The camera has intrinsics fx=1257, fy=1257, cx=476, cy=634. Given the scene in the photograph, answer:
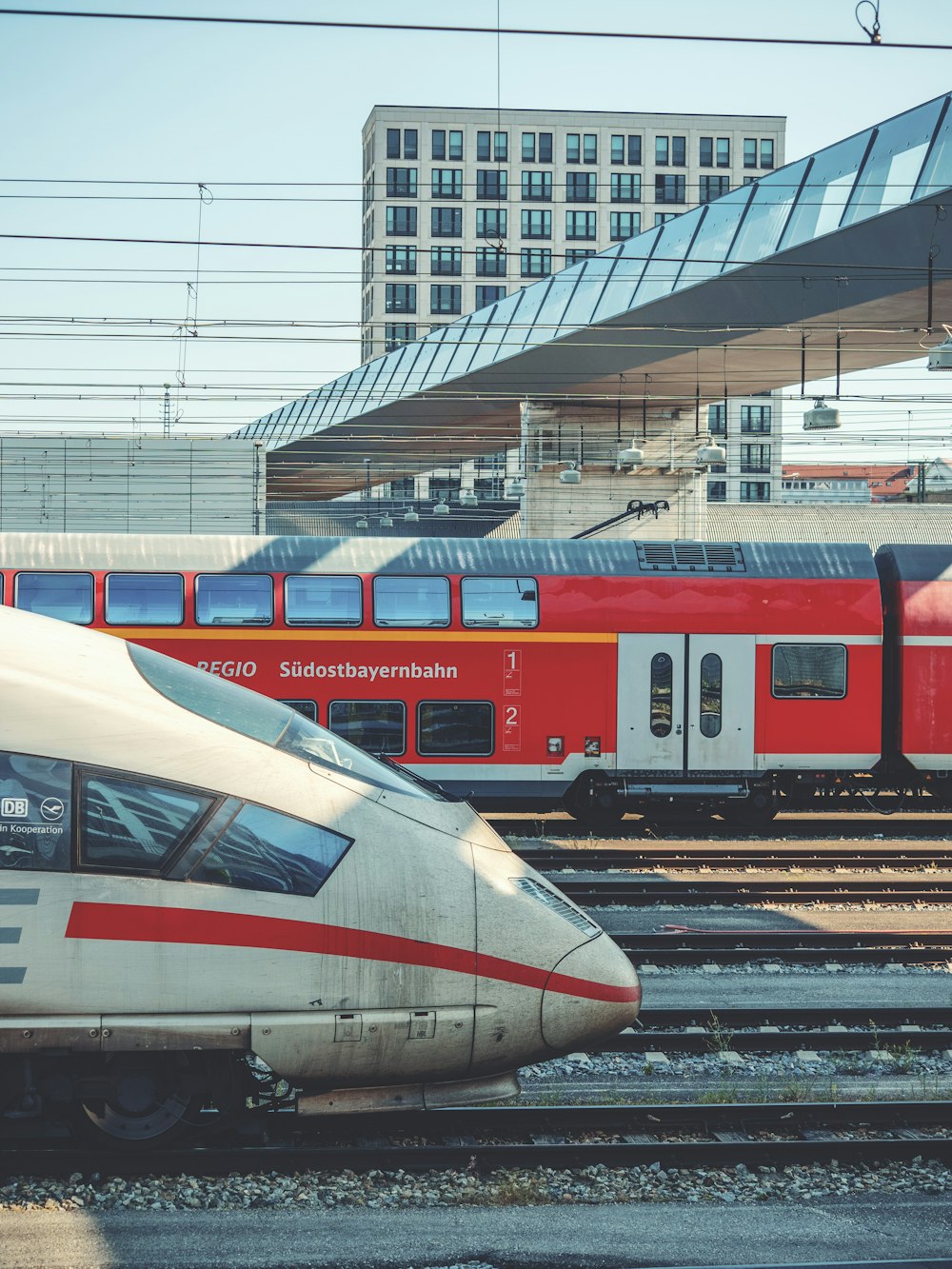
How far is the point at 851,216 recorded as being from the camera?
19828 millimetres

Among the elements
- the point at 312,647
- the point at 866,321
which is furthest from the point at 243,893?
the point at 866,321

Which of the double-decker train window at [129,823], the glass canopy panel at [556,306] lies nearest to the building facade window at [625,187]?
the glass canopy panel at [556,306]

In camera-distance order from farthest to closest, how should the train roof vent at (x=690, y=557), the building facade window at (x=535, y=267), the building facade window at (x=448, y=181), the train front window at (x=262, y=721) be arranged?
the building facade window at (x=535, y=267)
the building facade window at (x=448, y=181)
the train roof vent at (x=690, y=557)
the train front window at (x=262, y=721)

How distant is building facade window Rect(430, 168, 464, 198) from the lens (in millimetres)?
90688

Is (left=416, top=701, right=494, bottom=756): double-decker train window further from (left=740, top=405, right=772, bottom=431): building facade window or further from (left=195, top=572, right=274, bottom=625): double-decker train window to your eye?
(left=740, top=405, right=772, bottom=431): building facade window

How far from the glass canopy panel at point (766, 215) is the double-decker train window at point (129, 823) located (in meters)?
18.7

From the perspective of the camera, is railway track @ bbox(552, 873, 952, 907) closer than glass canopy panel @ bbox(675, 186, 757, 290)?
Yes

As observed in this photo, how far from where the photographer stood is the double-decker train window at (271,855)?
594cm

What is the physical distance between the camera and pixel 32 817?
580 centimetres

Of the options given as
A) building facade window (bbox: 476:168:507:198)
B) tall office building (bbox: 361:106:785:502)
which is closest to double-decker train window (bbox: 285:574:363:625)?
tall office building (bbox: 361:106:785:502)

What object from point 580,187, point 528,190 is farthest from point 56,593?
point 580,187

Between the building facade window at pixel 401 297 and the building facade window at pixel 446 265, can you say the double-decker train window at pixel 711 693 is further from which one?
the building facade window at pixel 401 297

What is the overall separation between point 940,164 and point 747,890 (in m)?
11.3

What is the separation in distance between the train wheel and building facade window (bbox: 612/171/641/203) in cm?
9367
